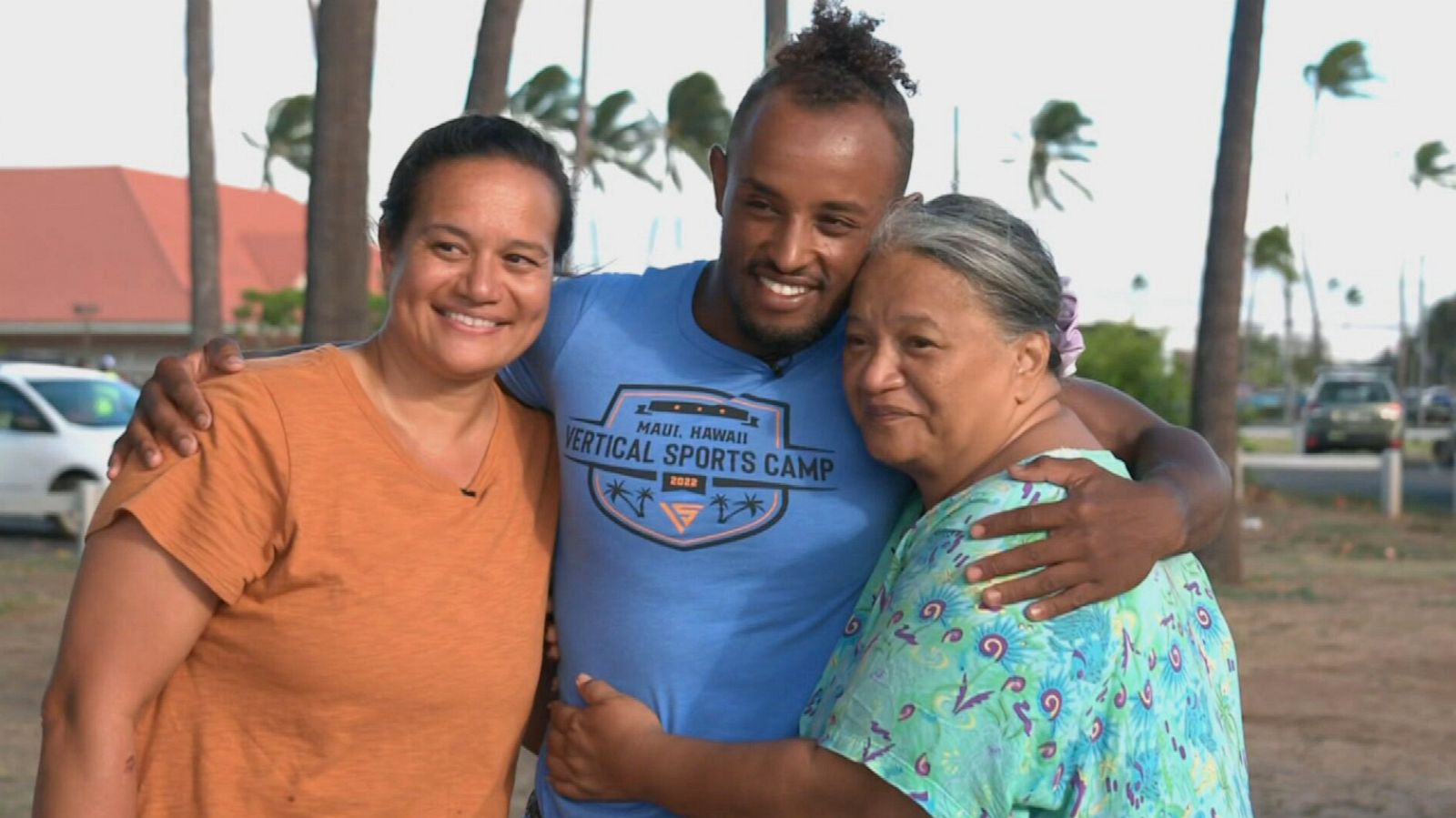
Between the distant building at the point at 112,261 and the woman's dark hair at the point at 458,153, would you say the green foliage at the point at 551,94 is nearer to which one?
the distant building at the point at 112,261

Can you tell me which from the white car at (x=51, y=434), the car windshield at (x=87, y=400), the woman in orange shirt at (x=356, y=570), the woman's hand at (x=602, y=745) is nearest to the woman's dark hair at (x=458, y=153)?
the woman in orange shirt at (x=356, y=570)

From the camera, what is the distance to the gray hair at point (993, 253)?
2291mm

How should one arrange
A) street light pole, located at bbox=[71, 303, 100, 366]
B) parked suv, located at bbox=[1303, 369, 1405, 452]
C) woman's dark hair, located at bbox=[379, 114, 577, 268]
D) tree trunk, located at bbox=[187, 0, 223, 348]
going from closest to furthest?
woman's dark hair, located at bbox=[379, 114, 577, 268]
tree trunk, located at bbox=[187, 0, 223, 348]
parked suv, located at bbox=[1303, 369, 1405, 452]
street light pole, located at bbox=[71, 303, 100, 366]

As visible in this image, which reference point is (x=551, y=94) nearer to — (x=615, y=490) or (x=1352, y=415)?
(x=1352, y=415)

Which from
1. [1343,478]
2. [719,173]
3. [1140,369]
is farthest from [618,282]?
[1343,478]

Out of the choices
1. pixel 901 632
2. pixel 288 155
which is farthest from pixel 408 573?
pixel 288 155

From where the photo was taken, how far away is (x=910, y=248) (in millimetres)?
2350

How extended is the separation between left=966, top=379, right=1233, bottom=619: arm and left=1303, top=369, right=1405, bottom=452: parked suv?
30094 mm

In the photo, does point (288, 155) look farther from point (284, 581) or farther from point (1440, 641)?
point (284, 581)

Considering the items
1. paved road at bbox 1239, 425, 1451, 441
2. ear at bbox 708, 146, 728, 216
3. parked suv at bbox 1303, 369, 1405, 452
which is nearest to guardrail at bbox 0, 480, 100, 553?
ear at bbox 708, 146, 728, 216

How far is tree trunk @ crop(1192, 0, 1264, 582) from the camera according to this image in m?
12.5

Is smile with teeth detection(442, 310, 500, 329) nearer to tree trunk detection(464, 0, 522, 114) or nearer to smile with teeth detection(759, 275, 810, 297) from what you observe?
smile with teeth detection(759, 275, 810, 297)

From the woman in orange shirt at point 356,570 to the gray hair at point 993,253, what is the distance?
0.69m

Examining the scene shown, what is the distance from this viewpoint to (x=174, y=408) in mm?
2408
